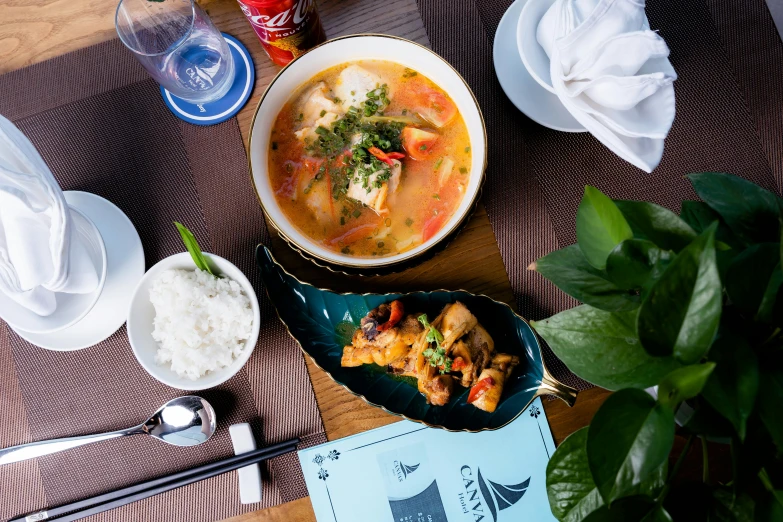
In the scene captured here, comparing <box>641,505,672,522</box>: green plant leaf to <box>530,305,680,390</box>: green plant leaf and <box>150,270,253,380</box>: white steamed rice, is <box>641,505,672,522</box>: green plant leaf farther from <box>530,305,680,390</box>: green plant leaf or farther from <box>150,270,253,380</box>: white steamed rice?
<box>150,270,253,380</box>: white steamed rice

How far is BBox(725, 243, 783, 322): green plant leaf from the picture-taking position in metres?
0.74

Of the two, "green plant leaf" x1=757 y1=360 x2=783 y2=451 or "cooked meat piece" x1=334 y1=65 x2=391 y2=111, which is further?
"cooked meat piece" x1=334 y1=65 x2=391 y2=111

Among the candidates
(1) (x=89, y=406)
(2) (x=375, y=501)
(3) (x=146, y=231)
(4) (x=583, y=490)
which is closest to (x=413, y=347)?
(2) (x=375, y=501)

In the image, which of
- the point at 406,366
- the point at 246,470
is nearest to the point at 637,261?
the point at 406,366

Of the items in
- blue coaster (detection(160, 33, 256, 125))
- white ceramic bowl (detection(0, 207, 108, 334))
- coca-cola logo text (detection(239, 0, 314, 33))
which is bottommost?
white ceramic bowl (detection(0, 207, 108, 334))

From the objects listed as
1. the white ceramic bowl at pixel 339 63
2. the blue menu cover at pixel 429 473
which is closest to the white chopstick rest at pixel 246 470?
the blue menu cover at pixel 429 473

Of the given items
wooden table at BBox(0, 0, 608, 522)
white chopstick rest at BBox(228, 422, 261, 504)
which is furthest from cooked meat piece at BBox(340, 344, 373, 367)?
white chopstick rest at BBox(228, 422, 261, 504)

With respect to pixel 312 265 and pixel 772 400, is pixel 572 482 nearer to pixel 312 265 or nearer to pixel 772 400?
pixel 772 400

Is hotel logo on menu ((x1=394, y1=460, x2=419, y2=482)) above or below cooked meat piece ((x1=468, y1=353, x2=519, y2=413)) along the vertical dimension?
below

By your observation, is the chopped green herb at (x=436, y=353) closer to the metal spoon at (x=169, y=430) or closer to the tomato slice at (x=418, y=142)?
the tomato slice at (x=418, y=142)

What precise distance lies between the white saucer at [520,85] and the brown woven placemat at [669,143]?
64 millimetres

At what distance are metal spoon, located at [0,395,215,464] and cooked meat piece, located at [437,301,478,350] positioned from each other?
640 millimetres

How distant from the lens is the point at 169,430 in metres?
1.48

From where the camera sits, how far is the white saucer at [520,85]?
1445 mm
